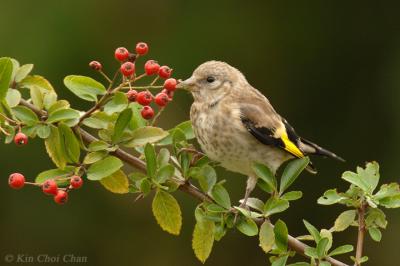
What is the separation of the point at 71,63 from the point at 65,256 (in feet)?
5.45

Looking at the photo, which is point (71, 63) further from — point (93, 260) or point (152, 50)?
A: point (93, 260)

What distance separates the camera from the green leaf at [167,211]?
9.69 ft

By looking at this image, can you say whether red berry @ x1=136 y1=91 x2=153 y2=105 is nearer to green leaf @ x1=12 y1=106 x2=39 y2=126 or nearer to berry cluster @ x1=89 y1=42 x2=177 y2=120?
berry cluster @ x1=89 y1=42 x2=177 y2=120

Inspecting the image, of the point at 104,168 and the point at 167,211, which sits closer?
the point at 104,168

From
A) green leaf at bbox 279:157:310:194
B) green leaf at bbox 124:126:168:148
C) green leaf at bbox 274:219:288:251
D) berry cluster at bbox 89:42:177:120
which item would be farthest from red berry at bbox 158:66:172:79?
green leaf at bbox 274:219:288:251

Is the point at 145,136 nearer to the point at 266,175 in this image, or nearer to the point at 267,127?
the point at 266,175

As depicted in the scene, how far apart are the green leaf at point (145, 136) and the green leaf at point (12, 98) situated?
0.43m

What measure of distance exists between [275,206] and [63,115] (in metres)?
0.86

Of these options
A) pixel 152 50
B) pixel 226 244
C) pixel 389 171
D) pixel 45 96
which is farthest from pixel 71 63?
pixel 45 96

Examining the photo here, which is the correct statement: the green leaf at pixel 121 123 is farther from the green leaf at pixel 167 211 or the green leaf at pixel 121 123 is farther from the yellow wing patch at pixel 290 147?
the yellow wing patch at pixel 290 147

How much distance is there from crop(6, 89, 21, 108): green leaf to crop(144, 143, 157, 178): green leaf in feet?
1.63

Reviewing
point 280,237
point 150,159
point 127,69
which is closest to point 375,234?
point 280,237

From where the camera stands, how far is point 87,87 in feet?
9.37

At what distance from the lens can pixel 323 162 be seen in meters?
7.03
